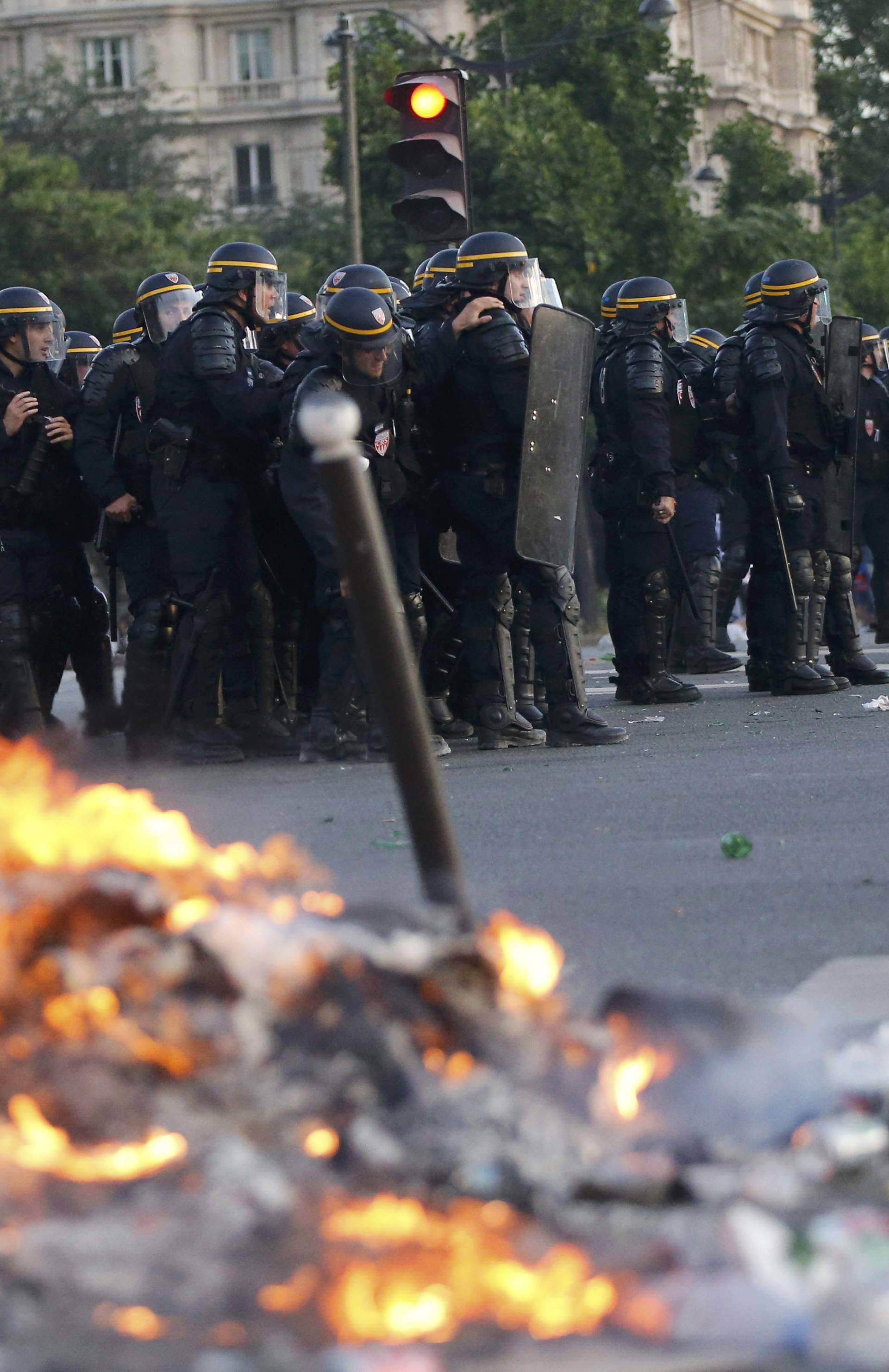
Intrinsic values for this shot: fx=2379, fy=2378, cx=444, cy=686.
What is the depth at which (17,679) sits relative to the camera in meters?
10.8

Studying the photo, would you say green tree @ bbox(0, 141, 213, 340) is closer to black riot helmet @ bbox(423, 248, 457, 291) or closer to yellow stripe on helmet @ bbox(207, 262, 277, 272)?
black riot helmet @ bbox(423, 248, 457, 291)

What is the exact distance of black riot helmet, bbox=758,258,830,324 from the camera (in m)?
12.0

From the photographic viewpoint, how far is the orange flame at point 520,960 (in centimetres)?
346

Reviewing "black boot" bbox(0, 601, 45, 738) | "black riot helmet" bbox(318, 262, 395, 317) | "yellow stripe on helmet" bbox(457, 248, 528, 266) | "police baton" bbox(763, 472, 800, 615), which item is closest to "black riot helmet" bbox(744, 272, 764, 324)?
"police baton" bbox(763, 472, 800, 615)

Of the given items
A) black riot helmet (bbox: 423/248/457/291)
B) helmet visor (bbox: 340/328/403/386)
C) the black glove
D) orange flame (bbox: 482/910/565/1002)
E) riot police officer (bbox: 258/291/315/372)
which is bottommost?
orange flame (bbox: 482/910/565/1002)

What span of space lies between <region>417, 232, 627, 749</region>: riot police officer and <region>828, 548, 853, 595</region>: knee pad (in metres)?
2.35

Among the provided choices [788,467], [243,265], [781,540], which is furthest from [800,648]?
[243,265]

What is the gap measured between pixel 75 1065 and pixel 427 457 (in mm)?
7260

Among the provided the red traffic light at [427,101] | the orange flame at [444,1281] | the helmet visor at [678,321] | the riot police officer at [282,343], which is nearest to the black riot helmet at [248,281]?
the riot police officer at [282,343]

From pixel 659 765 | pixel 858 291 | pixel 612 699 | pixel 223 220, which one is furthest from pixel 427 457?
pixel 223 220

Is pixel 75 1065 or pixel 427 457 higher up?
pixel 427 457

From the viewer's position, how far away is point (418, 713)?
3.69m

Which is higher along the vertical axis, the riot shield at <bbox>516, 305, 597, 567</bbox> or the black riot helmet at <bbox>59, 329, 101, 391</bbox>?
the black riot helmet at <bbox>59, 329, 101, 391</bbox>

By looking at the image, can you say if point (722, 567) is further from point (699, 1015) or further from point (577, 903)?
point (699, 1015)
